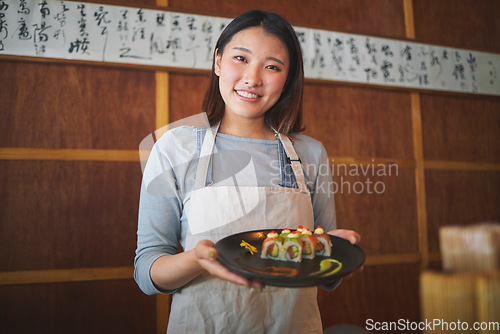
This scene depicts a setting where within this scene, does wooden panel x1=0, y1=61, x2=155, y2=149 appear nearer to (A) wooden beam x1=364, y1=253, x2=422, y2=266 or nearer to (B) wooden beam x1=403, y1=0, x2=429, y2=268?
(A) wooden beam x1=364, y1=253, x2=422, y2=266

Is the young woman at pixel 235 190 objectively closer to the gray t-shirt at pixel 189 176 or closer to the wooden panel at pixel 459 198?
the gray t-shirt at pixel 189 176

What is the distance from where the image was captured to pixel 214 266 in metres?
0.93

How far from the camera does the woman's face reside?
1324mm

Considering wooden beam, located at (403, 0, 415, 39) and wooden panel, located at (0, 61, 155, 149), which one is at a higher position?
wooden beam, located at (403, 0, 415, 39)

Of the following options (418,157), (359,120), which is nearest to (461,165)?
(418,157)

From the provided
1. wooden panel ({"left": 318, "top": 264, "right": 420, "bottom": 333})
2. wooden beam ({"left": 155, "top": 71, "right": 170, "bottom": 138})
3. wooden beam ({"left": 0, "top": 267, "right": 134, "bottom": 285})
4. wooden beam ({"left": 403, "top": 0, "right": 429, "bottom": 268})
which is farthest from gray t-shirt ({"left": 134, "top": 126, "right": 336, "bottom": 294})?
wooden beam ({"left": 403, "top": 0, "right": 429, "bottom": 268})

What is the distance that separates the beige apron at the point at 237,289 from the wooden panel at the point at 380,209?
162cm

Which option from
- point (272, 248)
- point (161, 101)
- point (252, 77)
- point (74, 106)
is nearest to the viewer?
point (272, 248)

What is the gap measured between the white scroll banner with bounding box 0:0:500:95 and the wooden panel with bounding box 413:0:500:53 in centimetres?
15

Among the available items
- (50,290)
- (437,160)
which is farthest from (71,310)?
(437,160)

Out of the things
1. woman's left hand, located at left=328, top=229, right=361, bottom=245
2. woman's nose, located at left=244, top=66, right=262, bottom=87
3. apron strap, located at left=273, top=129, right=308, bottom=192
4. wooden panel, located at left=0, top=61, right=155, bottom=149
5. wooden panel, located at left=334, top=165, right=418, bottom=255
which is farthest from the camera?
wooden panel, located at left=334, top=165, right=418, bottom=255

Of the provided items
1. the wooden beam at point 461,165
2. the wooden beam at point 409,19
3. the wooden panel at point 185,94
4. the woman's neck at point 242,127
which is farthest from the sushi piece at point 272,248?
the wooden beam at point 409,19

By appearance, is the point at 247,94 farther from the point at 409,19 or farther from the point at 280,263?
the point at 409,19

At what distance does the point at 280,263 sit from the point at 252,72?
71cm
